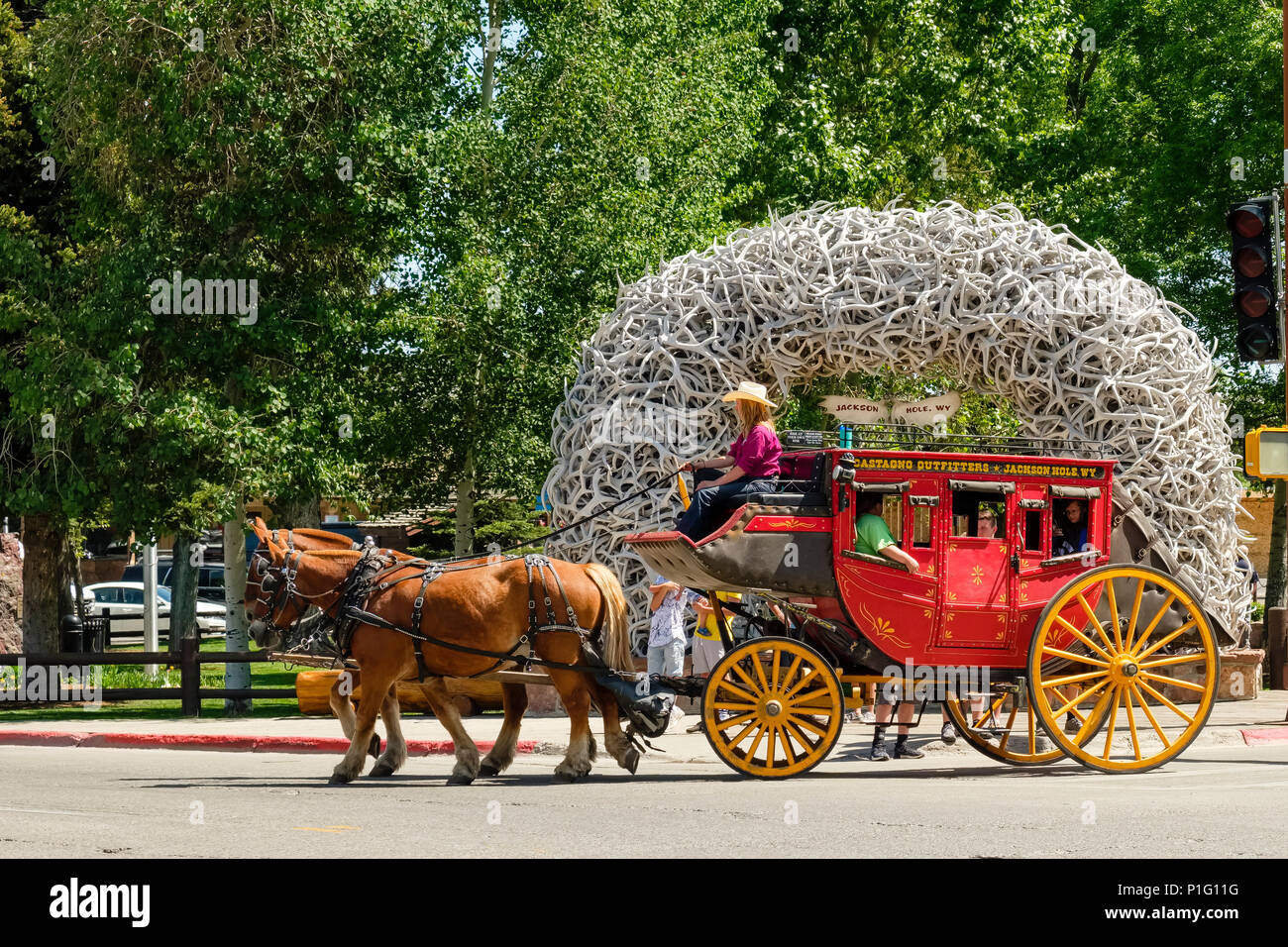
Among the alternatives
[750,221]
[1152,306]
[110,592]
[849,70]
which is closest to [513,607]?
[1152,306]

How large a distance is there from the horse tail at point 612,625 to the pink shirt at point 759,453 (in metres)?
1.40

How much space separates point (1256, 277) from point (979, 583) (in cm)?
427

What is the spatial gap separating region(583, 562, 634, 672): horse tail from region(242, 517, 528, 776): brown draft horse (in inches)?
37.6

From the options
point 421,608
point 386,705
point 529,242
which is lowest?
point 386,705

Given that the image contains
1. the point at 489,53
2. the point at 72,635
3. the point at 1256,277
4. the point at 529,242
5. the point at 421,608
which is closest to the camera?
the point at 421,608

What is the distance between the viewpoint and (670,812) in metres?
9.79

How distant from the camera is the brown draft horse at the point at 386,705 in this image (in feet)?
39.8

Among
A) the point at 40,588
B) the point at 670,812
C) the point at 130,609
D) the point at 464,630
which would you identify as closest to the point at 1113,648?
the point at 670,812

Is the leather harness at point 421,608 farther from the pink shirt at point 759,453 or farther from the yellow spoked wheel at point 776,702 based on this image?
the pink shirt at point 759,453

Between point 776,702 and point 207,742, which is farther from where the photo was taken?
point 207,742

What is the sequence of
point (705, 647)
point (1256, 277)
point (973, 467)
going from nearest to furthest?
point (973, 467)
point (1256, 277)
point (705, 647)

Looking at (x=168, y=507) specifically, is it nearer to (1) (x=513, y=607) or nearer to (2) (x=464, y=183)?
(2) (x=464, y=183)

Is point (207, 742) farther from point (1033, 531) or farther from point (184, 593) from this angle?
point (184, 593)

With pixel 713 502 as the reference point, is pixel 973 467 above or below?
above
